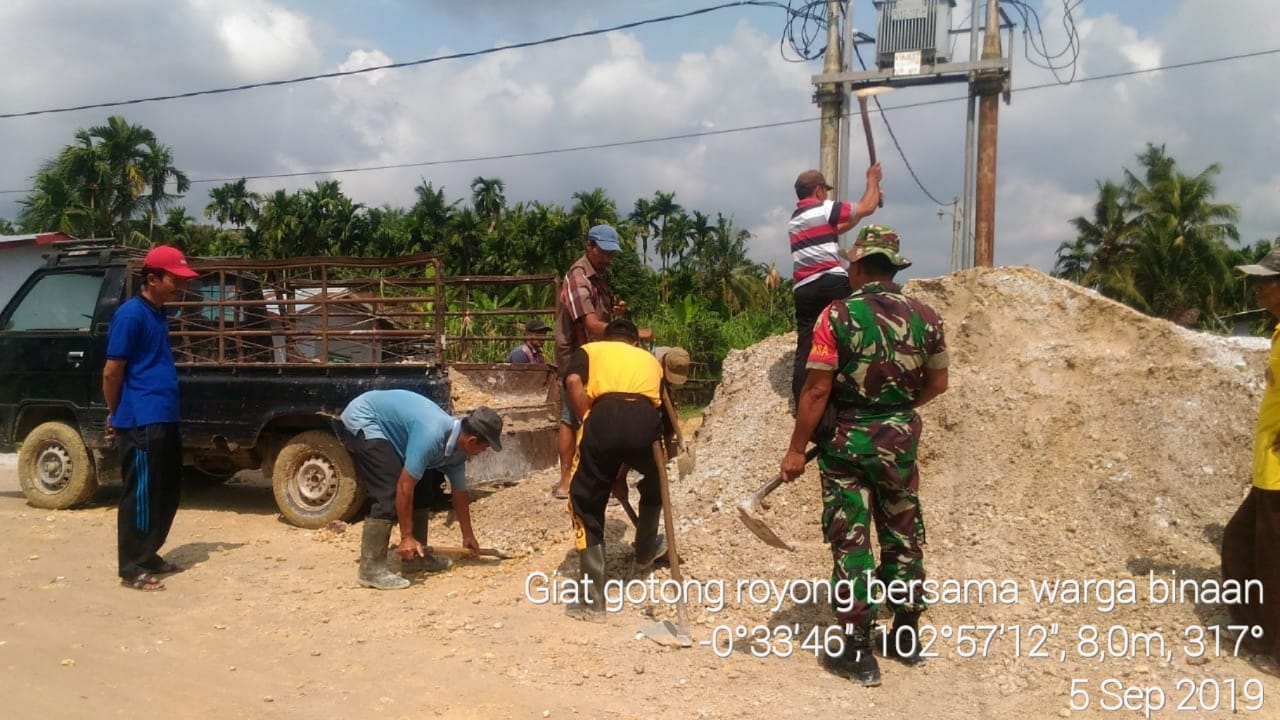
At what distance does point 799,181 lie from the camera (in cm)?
578

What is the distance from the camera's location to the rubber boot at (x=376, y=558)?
17.4 ft

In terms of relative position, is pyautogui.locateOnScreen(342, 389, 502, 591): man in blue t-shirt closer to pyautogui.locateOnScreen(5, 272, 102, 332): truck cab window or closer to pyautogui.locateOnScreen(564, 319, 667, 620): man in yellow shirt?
pyautogui.locateOnScreen(564, 319, 667, 620): man in yellow shirt

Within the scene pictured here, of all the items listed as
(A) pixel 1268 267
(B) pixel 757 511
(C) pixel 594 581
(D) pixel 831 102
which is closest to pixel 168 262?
(C) pixel 594 581

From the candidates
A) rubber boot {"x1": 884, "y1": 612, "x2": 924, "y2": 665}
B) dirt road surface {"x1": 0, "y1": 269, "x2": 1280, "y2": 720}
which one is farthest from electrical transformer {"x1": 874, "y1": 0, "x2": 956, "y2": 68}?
rubber boot {"x1": 884, "y1": 612, "x2": 924, "y2": 665}

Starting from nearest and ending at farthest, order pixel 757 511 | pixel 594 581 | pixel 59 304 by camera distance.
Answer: pixel 757 511 → pixel 594 581 → pixel 59 304

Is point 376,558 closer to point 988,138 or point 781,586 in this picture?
point 781,586

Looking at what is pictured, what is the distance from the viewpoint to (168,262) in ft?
18.0

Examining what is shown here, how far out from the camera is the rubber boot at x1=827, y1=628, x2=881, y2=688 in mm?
3910

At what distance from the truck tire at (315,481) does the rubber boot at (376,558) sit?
1367 millimetres

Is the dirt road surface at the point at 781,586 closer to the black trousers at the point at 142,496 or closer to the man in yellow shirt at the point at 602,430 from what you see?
the black trousers at the point at 142,496

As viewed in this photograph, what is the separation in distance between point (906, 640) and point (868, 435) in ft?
3.21

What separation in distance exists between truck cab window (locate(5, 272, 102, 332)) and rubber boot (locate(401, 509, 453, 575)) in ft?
12.0

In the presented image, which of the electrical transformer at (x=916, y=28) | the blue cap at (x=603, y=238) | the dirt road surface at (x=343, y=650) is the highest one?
the electrical transformer at (x=916, y=28)

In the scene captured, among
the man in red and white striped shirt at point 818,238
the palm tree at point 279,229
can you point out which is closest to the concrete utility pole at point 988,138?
the man in red and white striped shirt at point 818,238
